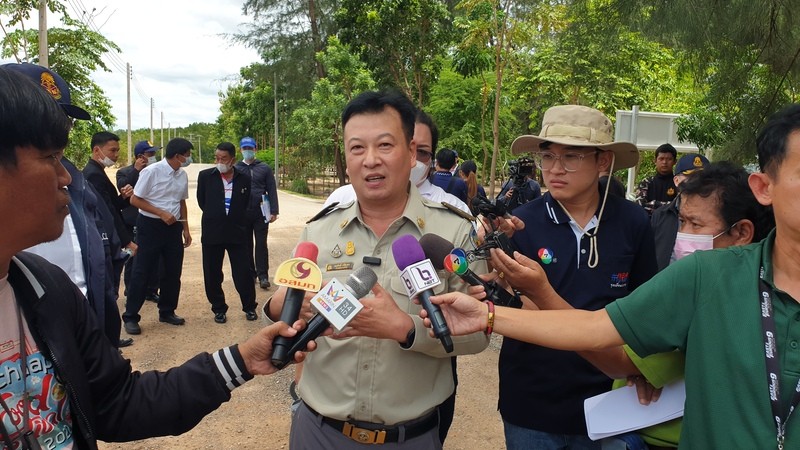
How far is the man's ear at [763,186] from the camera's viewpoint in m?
1.43

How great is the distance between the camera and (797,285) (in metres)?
1.38

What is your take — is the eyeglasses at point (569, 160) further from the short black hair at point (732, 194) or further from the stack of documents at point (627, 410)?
the stack of documents at point (627, 410)

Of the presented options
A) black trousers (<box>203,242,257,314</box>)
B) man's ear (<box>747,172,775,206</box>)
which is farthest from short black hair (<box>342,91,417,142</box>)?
black trousers (<box>203,242,257,314</box>)

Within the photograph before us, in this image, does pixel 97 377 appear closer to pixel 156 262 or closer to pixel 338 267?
pixel 338 267

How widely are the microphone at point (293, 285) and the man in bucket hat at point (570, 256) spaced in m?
1.11

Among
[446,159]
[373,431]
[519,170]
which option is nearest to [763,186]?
[373,431]

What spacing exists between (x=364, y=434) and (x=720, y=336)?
1202 millimetres

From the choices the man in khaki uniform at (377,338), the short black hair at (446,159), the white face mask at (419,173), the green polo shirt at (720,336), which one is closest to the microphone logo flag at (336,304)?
the man in khaki uniform at (377,338)

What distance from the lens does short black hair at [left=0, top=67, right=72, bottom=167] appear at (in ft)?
3.98

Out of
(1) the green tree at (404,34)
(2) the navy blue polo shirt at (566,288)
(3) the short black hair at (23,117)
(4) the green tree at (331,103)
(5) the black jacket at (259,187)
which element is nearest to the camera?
(3) the short black hair at (23,117)

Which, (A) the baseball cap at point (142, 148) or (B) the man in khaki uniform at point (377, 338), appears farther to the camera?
(A) the baseball cap at point (142, 148)

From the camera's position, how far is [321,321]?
1.54m

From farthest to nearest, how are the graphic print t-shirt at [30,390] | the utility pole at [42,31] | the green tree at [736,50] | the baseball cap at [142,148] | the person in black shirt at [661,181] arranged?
the utility pole at [42,31], the baseball cap at [142,148], the person in black shirt at [661,181], the green tree at [736,50], the graphic print t-shirt at [30,390]

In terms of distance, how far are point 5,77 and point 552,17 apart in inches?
391
